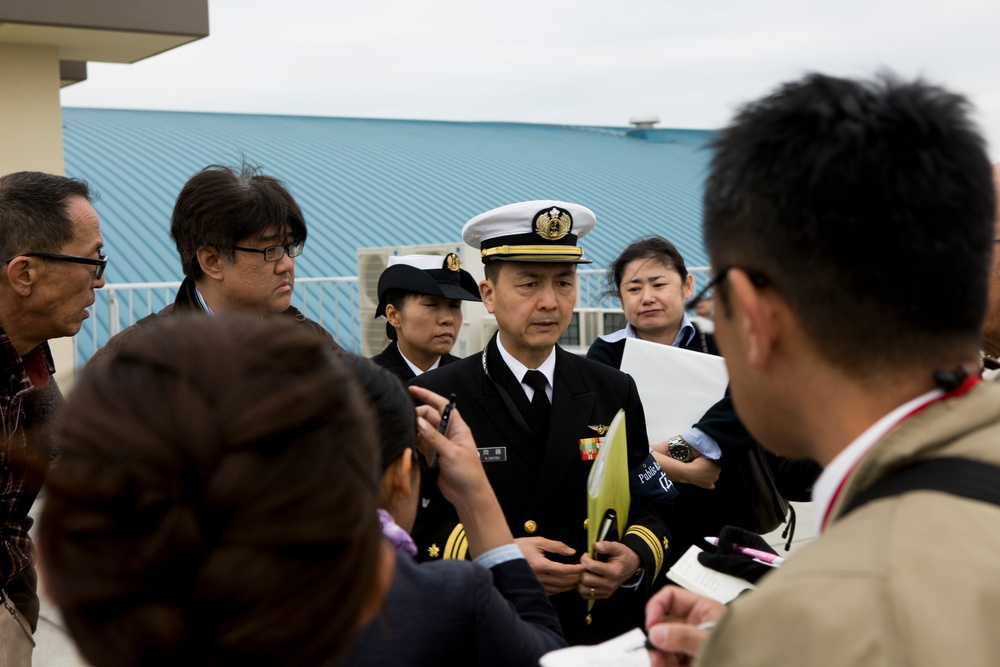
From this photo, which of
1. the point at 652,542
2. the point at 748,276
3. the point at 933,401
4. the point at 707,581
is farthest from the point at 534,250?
the point at 933,401

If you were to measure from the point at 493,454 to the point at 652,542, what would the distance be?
0.53 meters

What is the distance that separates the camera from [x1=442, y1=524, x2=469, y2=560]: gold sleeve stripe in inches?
98.5

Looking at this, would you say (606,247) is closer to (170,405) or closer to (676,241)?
(676,241)

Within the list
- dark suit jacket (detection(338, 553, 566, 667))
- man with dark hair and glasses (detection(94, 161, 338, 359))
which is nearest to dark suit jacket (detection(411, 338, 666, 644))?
man with dark hair and glasses (detection(94, 161, 338, 359))

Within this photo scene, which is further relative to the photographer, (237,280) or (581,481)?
(237,280)

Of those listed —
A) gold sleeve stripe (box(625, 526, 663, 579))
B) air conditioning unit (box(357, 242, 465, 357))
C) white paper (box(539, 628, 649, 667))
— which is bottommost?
air conditioning unit (box(357, 242, 465, 357))

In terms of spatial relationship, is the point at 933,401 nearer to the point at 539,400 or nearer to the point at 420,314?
the point at 539,400

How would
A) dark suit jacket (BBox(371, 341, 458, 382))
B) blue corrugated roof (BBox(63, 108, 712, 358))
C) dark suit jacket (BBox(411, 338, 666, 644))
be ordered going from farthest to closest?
blue corrugated roof (BBox(63, 108, 712, 358)) → dark suit jacket (BBox(371, 341, 458, 382)) → dark suit jacket (BBox(411, 338, 666, 644))

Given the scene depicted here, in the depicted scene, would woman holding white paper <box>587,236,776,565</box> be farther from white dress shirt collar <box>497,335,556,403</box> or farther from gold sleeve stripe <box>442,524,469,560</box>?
gold sleeve stripe <box>442,524,469,560</box>

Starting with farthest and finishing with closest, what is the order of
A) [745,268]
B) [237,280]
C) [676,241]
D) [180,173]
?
[676,241] → [180,173] → [237,280] → [745,268]

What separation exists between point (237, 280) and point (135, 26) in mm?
5894

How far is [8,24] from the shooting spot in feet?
24.5

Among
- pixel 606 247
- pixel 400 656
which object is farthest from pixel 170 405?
pixel 606 247

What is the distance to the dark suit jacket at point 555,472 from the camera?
271cm
